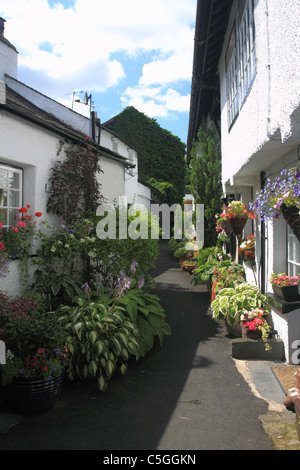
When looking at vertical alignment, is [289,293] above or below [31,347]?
above

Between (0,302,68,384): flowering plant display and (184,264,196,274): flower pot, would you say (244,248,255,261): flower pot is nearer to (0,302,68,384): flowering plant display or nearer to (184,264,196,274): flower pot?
(0,302,68,384): flowering plant display

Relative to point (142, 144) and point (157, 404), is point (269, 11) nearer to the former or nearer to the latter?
point (157, 404)

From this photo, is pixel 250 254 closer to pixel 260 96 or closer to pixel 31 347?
pixel 260 96

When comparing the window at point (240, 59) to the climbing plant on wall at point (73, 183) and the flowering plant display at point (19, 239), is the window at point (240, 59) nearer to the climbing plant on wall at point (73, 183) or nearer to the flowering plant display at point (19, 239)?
the climbing plant on wall at point (73, 183)

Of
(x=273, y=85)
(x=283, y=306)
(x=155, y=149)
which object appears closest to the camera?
(x=273, y=85)

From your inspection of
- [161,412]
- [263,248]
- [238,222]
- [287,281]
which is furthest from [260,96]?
[161,412]

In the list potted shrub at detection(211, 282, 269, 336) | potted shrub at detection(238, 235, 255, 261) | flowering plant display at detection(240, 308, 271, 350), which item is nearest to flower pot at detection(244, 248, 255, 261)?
potted shrub at detection(238, 235, 255, 261)

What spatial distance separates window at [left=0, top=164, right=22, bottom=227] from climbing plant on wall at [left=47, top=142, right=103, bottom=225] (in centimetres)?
54

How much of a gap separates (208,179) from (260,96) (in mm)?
7064

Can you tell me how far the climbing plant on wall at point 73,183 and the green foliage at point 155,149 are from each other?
20.3 meters

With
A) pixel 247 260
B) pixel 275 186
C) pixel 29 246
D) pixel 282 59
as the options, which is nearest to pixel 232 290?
pixel 247 260

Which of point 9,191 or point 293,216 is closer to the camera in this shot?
point 293,216

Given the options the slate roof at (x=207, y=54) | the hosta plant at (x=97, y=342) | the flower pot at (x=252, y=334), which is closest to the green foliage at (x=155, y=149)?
the slate roof at (x=207, y=54)

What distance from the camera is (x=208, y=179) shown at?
11508 mm
